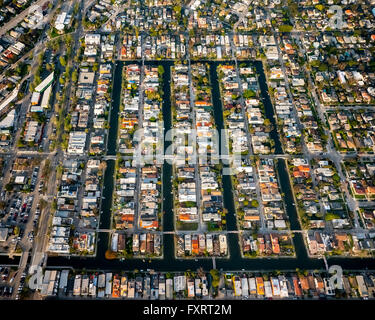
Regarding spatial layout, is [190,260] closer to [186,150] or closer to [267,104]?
[186,150]

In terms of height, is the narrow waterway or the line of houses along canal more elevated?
the narrow waterway

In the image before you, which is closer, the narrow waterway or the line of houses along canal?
the line of houses along canal

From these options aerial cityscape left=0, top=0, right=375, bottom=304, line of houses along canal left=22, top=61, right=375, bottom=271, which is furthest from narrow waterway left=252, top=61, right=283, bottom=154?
line of houses along canal left=22, top=61, right=375, bottom=271

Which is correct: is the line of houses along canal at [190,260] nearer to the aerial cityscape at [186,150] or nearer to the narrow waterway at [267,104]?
the aerial cityscape at [186,150]

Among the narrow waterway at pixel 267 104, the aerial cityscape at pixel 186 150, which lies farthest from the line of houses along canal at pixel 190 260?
the narrow waterway at pixel 267 104

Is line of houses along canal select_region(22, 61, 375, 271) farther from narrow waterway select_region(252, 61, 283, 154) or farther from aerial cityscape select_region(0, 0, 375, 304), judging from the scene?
narrow waterway select_region(252, 61, 283, 154)

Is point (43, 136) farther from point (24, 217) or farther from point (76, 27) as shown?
point (76, 27)

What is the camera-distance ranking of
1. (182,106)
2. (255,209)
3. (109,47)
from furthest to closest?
(109,47) < (182,106) < (255,209)

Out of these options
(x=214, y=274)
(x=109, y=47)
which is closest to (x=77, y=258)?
(x=214, y=274)
